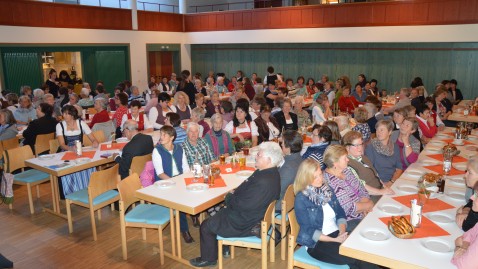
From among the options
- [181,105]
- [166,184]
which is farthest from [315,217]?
[181,105]

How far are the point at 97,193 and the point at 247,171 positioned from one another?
191cm

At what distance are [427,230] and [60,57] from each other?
16.0 m

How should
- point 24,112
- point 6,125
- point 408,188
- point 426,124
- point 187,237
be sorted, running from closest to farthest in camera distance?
1. point 408,188
2. point 187,237
3. point 6,125
4. point 426,124
5. point 24,112

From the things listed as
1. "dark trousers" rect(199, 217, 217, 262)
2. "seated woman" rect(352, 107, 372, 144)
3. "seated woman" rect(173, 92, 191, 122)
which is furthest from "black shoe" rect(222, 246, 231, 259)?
"seated woman" rect(173, 92, 191, 122)

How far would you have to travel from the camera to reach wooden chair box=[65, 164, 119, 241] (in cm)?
479

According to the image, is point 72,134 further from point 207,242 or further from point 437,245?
point 437,245

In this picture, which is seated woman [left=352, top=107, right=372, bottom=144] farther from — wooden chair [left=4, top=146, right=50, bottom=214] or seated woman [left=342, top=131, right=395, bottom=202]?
wooden chair [left=4, top=146, right=50, bottom=214]

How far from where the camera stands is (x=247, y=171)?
4.88m

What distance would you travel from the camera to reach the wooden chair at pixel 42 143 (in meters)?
6.66

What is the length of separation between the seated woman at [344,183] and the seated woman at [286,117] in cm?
339

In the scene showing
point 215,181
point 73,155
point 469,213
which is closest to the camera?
point 469,213

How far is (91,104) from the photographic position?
9.91m

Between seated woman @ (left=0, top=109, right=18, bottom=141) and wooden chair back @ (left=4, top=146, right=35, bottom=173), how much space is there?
1332 millimetres

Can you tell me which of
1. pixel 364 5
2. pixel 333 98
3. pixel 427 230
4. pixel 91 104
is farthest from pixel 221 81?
pixel 427 230
